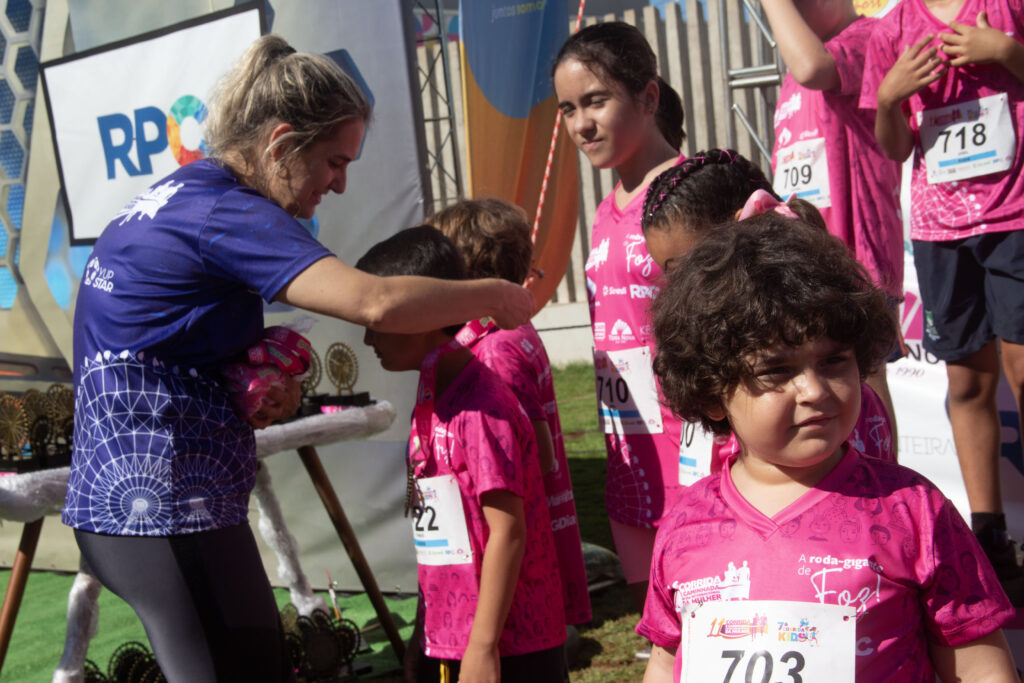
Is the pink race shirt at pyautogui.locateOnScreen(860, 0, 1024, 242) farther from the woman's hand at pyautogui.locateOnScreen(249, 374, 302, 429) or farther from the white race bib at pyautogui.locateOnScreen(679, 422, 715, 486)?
the woman's hand at pyautogui.locateOnScreen(249, 374, 302, 429)

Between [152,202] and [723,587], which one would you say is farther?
[152,202]

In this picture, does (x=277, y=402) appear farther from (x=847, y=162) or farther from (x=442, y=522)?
(x=847, y=162)

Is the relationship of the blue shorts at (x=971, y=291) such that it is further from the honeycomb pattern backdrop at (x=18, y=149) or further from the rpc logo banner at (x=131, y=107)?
the honeycomb pattern backdrop at (x=18, y=149)

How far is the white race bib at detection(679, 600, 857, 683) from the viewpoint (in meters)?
1.16

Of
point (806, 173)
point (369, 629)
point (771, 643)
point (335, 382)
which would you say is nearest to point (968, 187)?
point (806, 173)

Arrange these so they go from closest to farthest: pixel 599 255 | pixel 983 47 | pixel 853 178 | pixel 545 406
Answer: pixel 545 406 → pixel 599 255 → pixel 983 47 → pixel 853 178

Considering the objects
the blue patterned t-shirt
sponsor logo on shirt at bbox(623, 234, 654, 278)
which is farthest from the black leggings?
sponsor logo on shirt at bbox(623, 234, 654, 278)

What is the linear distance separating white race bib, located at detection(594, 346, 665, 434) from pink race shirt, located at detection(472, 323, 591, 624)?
0.24m

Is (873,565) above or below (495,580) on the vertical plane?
above

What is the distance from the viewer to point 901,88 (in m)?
2.79

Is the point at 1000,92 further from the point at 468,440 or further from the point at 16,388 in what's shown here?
the point at 16,388

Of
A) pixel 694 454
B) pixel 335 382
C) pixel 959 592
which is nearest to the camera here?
pixel 959 592

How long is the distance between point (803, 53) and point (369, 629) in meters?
2.63

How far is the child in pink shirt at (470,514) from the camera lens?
175cm
